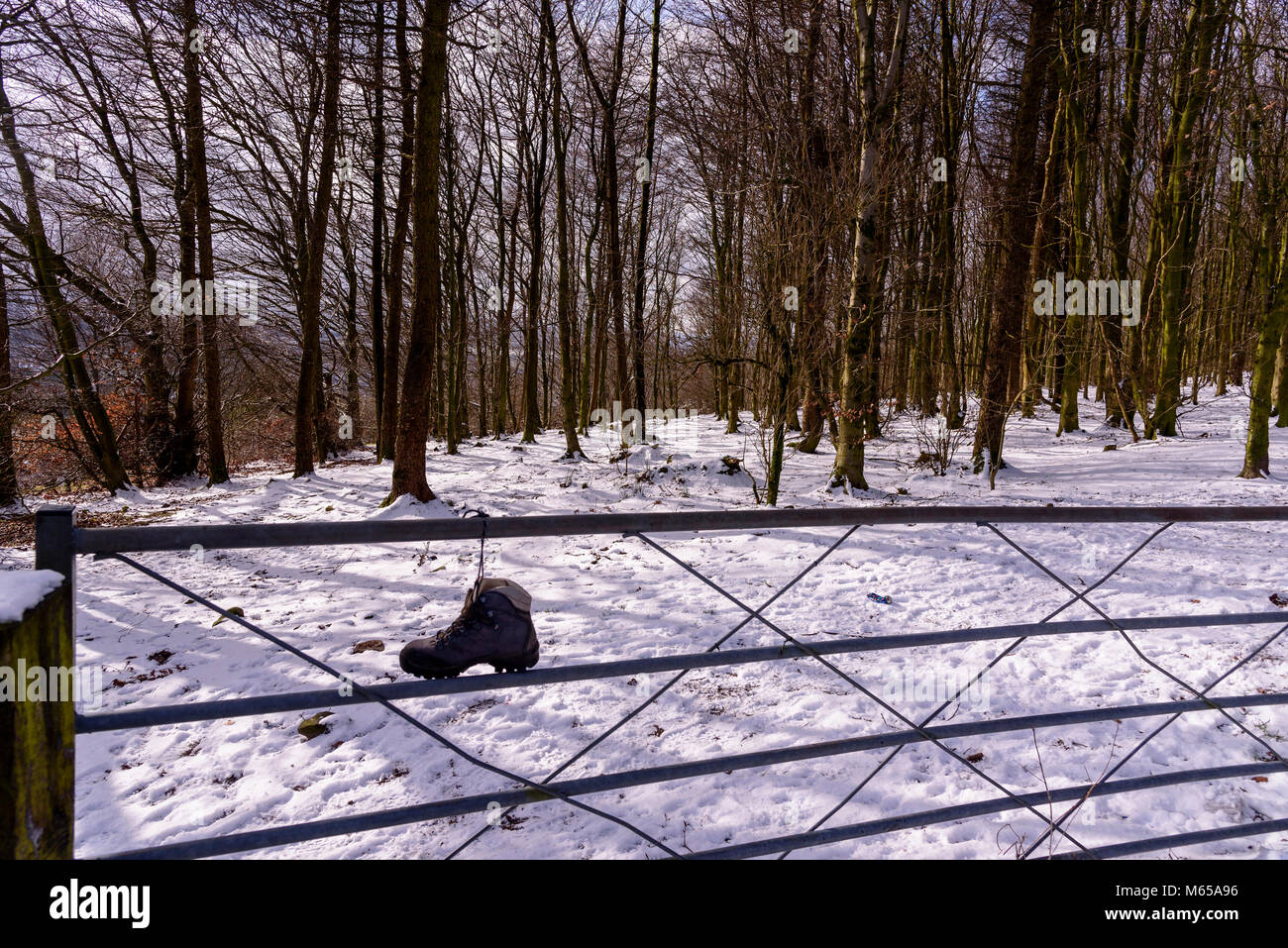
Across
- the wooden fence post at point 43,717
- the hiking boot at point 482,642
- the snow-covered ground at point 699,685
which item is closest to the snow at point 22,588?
the wooden fence post at point 43,717

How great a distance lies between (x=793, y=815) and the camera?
2824 mm

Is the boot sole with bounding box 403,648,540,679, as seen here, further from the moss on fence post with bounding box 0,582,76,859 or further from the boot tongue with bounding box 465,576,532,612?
the moss on fence post with bounding box 0,582,76,859

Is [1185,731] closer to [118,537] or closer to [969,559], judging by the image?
[969,559]

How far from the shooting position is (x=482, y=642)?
1.67 m

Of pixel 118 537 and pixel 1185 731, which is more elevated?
pixel 118 537

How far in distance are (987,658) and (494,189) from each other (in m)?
22.0

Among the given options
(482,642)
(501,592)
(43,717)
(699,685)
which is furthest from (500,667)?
(699,685)

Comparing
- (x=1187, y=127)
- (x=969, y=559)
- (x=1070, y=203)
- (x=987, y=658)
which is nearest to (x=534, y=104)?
(x=1070, y=203)

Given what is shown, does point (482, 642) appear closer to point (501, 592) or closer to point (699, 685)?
point (501, 592)

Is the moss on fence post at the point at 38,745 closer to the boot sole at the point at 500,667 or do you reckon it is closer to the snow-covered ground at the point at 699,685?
the boot sole at the point at 500,667

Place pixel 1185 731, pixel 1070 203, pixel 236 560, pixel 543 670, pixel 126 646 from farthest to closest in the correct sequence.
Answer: pixel 1070 203
pixel 236 560
pixel 126 646
pixel 1185 731
pixel 543 670

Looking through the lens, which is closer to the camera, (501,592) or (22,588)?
(22,588)

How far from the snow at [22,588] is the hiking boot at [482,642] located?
77 cm

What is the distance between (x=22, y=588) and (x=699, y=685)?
139 inches
